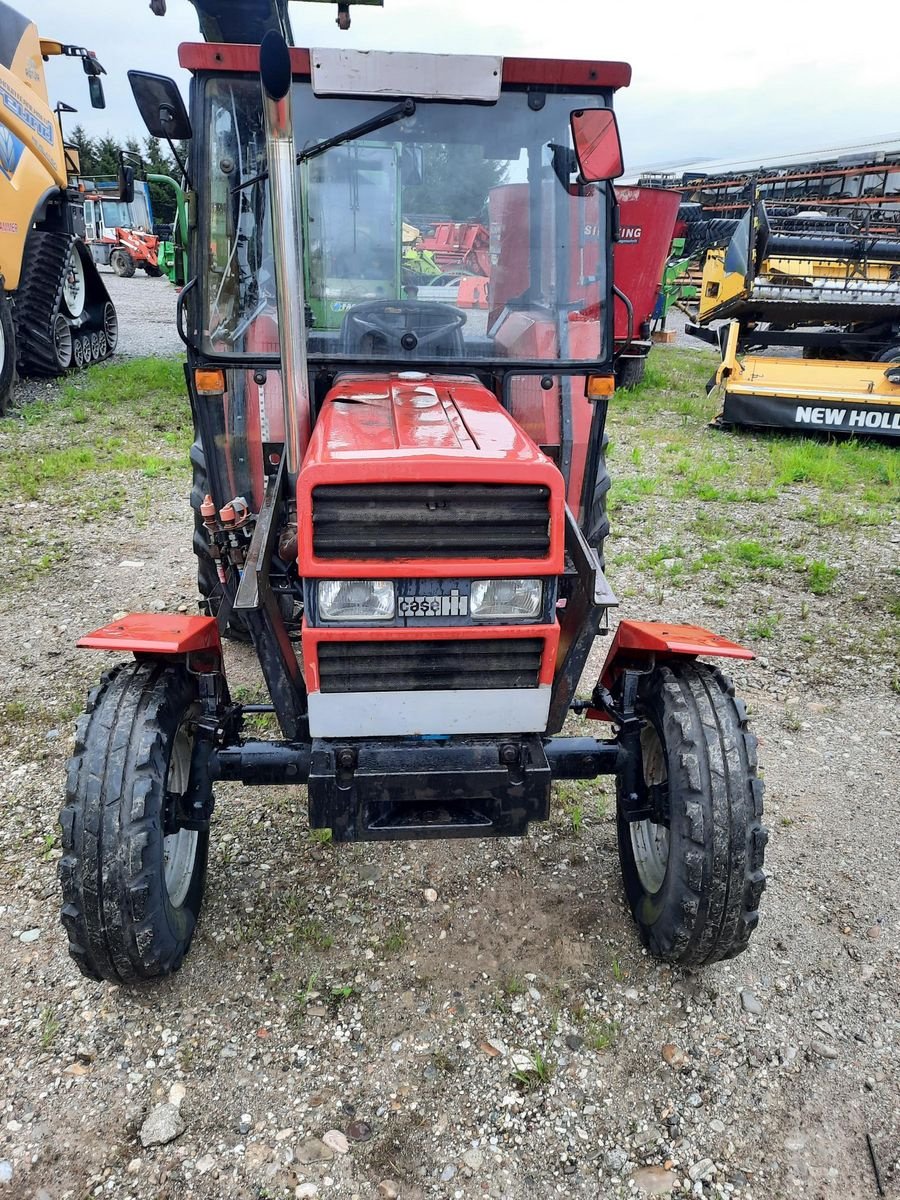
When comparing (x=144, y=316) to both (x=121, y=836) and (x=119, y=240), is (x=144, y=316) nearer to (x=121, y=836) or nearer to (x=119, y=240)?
(x=119, y=240)

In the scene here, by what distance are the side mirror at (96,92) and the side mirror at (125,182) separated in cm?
308

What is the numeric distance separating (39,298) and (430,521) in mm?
9522

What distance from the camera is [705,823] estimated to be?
7.80ft

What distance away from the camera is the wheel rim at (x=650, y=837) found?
2.78m

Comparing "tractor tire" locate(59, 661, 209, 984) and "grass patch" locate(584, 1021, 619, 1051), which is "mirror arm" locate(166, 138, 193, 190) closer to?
"tractor tire" locate(59, 661, 209, 984)

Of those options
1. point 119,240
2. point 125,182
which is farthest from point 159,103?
point 119,240

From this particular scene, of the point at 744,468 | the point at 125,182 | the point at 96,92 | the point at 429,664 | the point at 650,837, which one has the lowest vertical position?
the point at 744,468

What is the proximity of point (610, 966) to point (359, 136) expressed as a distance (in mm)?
2866

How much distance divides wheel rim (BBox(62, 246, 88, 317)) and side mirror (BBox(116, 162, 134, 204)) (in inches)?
152

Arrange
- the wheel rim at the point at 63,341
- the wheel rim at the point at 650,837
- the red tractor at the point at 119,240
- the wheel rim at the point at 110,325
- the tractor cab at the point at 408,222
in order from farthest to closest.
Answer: the red tractor at the point at 119,240 < the wheel rim at the point at 110,325 < the wheel rim at the point at 63,341 < the tractor cab at the point at 408,222 < the wheel rim at the point at 650,837

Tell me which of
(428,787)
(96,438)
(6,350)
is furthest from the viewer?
(6,350)

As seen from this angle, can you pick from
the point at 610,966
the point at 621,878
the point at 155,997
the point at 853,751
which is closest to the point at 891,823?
the point at 853,751

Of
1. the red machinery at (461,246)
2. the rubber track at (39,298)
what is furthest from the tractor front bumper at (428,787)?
the rubber track at (39,298)

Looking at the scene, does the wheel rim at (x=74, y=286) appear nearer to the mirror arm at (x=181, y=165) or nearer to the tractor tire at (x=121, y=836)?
the mirror arm at (x=181, y=165)
